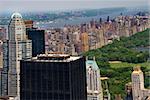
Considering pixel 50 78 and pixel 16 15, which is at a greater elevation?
pixel 16 15

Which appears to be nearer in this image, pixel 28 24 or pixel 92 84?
pixel 92 84

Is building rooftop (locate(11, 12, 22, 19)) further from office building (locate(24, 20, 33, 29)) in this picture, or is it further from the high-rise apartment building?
the high-rise apartment building

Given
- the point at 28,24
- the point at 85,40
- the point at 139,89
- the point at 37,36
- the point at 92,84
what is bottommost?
the point at 139,89

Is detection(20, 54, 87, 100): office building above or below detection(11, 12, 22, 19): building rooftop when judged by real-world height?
below

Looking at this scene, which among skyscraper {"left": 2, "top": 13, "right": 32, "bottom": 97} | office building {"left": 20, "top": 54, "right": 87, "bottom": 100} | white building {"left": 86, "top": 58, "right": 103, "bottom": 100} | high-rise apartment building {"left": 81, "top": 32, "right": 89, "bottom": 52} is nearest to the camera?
office building {"left": 20, "top": 54, "right": 87, "bottom": 100}

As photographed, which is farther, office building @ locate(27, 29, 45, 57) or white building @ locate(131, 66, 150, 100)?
office building @ locate(27, 29, 45, 57)

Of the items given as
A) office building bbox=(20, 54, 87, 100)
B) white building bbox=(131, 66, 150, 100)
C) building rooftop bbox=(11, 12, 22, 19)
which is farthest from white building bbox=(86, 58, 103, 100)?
office building bbox=(20, 54, 87, 100)

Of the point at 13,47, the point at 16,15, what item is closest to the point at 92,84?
the point at 16,15

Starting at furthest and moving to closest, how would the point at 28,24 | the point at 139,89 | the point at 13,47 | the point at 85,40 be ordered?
the point at 85,40 → the point at 13,47 → the point at 28,24 → the point at 139,89

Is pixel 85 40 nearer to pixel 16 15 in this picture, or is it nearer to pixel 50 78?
pixel 16 15
